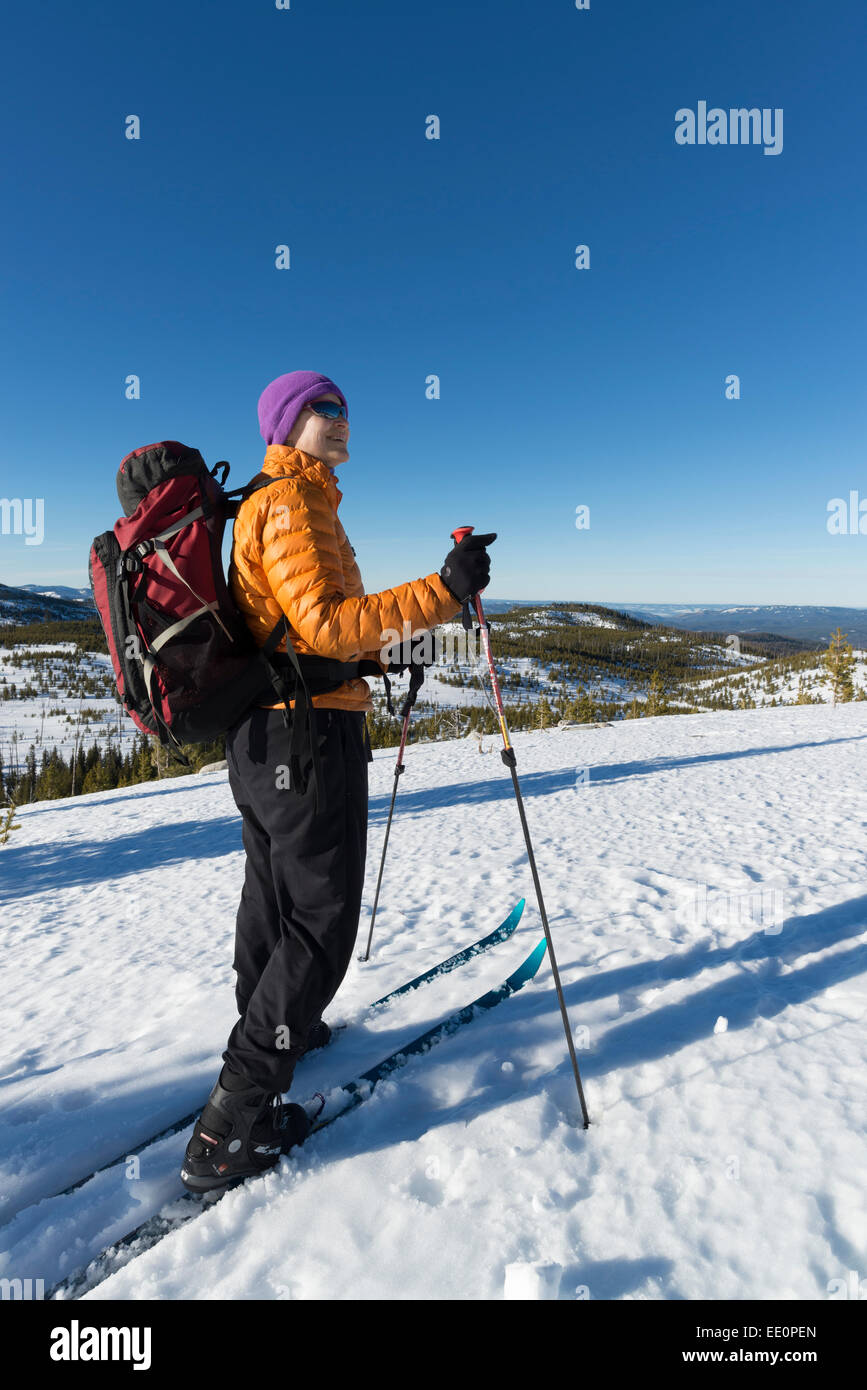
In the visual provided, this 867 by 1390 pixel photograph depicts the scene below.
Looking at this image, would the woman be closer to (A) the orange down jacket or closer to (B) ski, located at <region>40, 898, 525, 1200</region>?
(A) the orange down jacket

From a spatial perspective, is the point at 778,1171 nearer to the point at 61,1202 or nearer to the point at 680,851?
the point at 61,1202

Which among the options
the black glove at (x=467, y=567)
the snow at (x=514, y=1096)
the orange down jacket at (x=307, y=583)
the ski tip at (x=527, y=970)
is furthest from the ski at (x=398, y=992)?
the black glove at (x=467, y=567)

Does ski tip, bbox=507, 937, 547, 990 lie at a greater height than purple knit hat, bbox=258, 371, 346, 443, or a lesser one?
lesser

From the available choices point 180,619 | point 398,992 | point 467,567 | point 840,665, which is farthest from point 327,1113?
point 840,665

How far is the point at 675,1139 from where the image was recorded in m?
2.21

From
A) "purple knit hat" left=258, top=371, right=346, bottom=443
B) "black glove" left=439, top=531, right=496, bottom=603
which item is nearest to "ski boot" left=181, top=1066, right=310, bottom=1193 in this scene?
"black glove" left=439, top=531, right=496, bottom=603

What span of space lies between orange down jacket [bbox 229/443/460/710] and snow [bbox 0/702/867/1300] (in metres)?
1.76

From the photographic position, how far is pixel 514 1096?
2482 millimetres

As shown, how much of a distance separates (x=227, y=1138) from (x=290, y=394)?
2.73 m

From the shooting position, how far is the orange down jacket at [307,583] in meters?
1.83

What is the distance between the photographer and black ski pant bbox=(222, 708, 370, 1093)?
2002 mm

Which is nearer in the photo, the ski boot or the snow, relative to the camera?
the snow

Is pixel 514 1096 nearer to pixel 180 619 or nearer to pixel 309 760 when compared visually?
pixel 309 760
